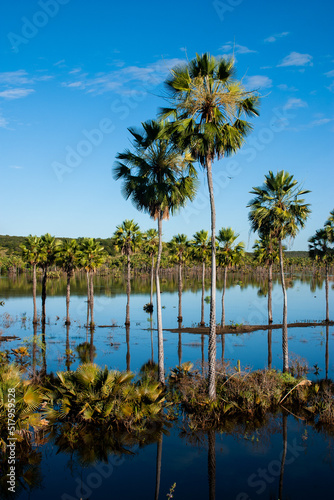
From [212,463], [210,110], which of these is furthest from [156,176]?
[212,463]

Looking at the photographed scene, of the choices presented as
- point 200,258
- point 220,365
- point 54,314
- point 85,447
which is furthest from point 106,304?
point 85,447

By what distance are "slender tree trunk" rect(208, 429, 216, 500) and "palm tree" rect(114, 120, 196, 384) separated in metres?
5.76

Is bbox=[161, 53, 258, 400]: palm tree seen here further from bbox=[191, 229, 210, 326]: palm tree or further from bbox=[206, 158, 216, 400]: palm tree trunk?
bbox=[191, 229, 210, 326]: palm tree

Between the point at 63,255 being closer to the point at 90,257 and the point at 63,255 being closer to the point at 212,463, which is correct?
the point at 90,257

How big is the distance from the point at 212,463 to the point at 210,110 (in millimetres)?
13957

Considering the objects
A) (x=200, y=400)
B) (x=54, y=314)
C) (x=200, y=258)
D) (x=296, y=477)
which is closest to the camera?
(x=296, y=477)

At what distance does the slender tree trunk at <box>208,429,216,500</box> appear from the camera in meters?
12.3

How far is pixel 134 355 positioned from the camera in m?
31.0

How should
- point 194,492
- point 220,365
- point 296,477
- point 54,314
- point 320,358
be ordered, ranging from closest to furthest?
point 194,492 → point 296,477 → point 220,365 → point 320,358 → point 54,314

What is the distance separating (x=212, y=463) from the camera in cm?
1398

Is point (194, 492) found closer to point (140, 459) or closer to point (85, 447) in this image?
point (140, 459)

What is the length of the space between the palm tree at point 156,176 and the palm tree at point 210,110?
301cm

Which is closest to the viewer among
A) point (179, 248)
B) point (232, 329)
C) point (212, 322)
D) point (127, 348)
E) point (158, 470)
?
point (158, 470)

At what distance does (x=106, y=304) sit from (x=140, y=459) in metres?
52.6
